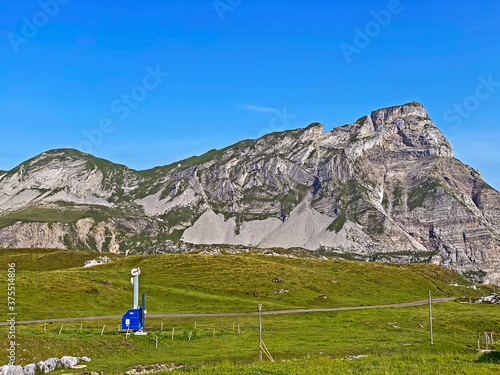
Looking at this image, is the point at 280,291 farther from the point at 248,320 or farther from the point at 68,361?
the point at 68,361

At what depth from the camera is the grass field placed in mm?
42156

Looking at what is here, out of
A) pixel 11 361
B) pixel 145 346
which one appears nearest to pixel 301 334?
pixel 145 346

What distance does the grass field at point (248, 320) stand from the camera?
42.2 meters

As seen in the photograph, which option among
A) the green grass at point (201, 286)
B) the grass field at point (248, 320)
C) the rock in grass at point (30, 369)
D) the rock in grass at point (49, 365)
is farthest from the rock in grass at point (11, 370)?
the green grass at point (201, 286)

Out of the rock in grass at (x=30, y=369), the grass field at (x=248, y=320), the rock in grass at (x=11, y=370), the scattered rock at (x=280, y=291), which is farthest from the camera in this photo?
the scattered rock at (x=280, y=291)

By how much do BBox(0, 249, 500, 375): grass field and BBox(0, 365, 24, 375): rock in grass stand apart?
5.19m

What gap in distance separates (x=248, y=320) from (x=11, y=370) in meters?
61.4

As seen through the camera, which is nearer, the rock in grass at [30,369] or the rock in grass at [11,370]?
the rock in grass at [11,370]

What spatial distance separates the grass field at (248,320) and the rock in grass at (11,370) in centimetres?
519

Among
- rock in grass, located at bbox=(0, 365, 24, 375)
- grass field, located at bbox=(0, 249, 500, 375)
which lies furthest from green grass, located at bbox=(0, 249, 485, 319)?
rock in grass, located at bbox=(0, 365, 24, 375)

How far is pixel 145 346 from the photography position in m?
55.8

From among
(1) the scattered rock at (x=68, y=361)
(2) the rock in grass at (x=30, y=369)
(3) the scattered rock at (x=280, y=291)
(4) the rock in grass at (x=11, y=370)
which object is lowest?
(3) the scattered rock at (x=280, y=291)

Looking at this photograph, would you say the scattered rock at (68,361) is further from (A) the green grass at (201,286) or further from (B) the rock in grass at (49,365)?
(A) the green grass at (201,286)

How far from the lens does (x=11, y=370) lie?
34.2m
